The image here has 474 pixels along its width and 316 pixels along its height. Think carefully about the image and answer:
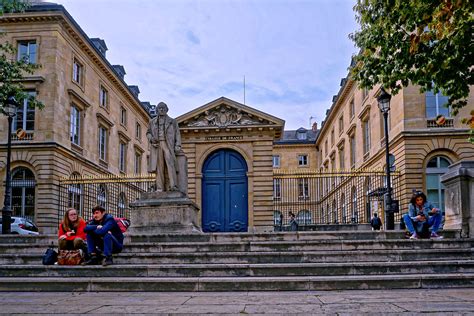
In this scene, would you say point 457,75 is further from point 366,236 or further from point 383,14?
point 366,236

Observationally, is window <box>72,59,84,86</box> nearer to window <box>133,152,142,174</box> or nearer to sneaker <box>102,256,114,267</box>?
window <box>133,152,142,174</box>

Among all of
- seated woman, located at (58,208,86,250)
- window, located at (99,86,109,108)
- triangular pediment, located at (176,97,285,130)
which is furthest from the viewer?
window, located at (99,86,109,108)

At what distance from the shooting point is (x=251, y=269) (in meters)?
8.48

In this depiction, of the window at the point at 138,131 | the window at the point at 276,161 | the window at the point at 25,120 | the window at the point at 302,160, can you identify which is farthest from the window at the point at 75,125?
the window at the point at 302,160

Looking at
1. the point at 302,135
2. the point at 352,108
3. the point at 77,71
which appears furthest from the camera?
the point at 302,135

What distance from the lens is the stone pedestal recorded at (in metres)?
12.5

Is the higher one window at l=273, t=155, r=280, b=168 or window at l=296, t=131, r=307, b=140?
window at l=296, t=131, r=307, b=140

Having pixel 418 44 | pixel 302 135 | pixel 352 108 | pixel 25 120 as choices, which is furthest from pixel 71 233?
pixel 302 135

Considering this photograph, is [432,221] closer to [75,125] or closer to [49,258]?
[49,258]

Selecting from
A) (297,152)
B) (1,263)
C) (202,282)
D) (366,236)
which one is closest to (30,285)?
(1,263)

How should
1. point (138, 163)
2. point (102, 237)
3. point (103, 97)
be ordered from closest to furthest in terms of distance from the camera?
point (102, 237) → point (103, 97) → point (138, 163)

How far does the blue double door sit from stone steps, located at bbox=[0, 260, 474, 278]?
13.4 m

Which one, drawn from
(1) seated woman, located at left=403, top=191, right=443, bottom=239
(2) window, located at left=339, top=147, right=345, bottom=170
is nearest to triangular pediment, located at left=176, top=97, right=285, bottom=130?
(1) seated woman, located at left=403, top=191, right=443, bottom=239

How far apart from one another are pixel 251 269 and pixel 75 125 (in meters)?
28.2
